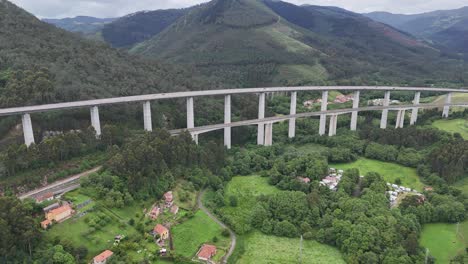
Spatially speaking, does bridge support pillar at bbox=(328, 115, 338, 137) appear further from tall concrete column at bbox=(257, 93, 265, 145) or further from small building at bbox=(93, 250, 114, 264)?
small building at bbox=(93, 250, 114, 264)

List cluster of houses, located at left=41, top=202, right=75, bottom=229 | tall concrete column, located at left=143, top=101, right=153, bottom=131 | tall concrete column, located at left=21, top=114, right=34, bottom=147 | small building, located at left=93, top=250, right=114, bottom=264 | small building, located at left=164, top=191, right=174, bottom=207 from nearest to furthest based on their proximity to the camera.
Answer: small building, located at left=93, top=250, right=114, bottom=264
cluster of houses, located at left=41, top=202, right=75, bottom=229
small building, located at left=164, top=191, right=174, bottom=207
tall concrete column, located at left=21, top=114, right=34, bottom=147
tall concrete column, located at left=143, top=101, right=153, bottom=131

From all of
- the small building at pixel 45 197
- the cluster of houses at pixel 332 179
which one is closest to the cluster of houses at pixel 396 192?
the cluster of houses at pixel 332 179

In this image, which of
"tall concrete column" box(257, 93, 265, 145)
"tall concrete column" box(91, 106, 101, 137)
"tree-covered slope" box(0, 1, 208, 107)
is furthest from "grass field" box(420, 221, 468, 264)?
"tree-covered slope" box(0, 1, 208, 107)

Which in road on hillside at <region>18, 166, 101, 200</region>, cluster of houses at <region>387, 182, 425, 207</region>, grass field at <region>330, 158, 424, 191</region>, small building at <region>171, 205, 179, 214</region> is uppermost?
road on hillside at <region>18, 166, 101, 200</region>

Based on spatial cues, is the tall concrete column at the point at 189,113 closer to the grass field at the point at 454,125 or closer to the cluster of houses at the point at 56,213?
the cluster of houses at the point at 56,213

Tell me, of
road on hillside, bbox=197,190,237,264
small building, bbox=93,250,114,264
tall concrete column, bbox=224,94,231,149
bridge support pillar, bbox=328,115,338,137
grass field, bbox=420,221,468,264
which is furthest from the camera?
bridge support pillar, bbox=328,115,338,137

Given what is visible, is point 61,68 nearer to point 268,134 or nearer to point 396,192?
point 268,134
